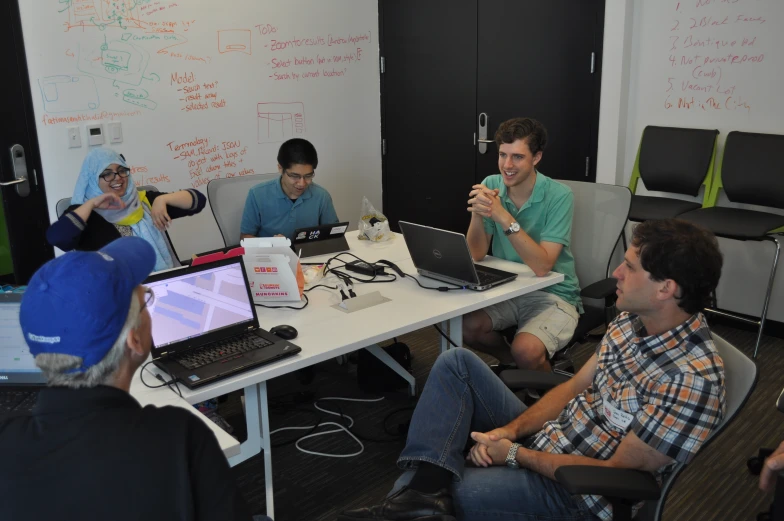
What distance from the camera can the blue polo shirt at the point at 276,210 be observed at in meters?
3.42

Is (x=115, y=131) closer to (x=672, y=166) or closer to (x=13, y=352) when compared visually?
(x=13, y=352)

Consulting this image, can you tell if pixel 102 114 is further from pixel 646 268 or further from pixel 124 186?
pixel 646 268

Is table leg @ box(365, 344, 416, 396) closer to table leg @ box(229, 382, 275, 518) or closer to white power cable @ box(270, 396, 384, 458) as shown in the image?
white power cable @ box(270, 396, 384, 458)

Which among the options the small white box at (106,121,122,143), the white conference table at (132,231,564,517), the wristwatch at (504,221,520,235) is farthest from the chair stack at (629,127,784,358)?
the small white box at (106,121,122,143)

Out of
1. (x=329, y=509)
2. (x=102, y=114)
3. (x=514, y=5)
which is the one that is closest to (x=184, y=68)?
(x=102, y=114)

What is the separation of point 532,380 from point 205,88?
3.06m

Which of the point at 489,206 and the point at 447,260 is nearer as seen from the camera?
the point at 447,260

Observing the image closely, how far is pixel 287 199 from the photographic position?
349 centimetres

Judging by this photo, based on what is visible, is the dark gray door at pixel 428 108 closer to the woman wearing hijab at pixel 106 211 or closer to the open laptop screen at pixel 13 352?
the woman wearing hijab at pixel 106 211

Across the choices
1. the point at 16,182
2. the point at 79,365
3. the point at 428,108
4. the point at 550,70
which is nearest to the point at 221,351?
the point at 79,365

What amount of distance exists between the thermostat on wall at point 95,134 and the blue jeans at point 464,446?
267 centimetres

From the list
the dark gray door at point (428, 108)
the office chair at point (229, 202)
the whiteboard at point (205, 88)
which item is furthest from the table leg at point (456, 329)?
the dark gray door at point (428, 108)

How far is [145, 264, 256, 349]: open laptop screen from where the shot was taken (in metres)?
2.08

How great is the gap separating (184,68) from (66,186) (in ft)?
3.25
